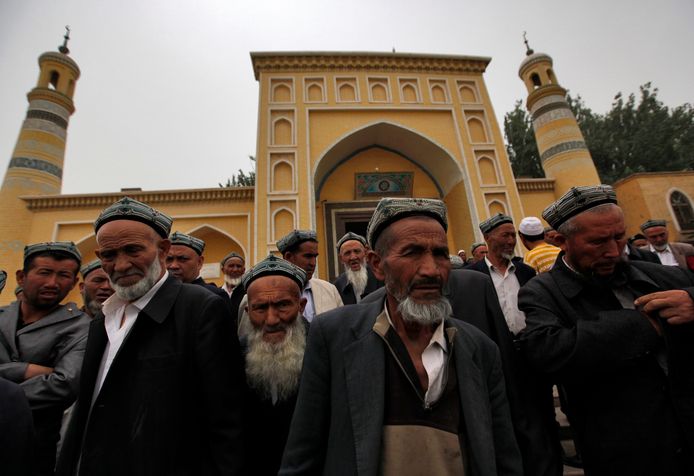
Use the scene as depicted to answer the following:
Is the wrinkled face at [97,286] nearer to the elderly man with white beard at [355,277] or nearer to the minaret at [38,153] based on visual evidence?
the elderly man with white beard at [355,277]

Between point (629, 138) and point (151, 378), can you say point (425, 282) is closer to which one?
point (151, 378)

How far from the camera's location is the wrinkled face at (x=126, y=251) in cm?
157

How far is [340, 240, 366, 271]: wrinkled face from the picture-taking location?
163 inches

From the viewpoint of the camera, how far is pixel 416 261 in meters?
1.29

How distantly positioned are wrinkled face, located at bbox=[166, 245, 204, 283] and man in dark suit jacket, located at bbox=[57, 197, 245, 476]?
5.64 feet

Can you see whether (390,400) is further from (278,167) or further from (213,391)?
(278,167)

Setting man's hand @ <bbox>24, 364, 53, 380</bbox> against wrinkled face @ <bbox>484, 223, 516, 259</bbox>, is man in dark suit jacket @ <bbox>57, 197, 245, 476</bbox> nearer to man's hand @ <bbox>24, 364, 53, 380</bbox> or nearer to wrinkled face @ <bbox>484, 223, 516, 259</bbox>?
man's hand @ <bbox>24, 364, 53, 380</bbox>

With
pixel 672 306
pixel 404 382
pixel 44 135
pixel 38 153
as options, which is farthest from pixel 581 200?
pixel 44 135

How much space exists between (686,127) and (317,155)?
21.6 meters

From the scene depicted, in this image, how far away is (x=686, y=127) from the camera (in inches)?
738

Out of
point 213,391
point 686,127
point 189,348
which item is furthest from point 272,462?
point 686,127

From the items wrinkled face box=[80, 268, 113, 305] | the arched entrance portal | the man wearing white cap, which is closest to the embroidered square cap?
the man wearing white cap

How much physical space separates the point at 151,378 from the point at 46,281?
56.1 inches

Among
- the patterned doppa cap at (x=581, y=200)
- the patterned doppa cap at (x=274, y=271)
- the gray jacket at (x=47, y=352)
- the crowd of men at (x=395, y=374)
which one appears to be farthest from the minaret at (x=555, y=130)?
the gray jacket at (x=47, y=352)
